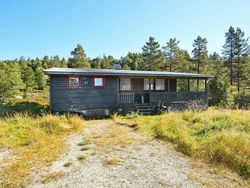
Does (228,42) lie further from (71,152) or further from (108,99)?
(71,152)

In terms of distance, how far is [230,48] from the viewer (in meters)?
24.0

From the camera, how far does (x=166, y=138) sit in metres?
4.72

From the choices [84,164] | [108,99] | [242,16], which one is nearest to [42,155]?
[84,164]

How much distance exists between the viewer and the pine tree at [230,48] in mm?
23625

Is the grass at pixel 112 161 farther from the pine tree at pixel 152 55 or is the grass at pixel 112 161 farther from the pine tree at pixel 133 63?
the pine tree at pixel 133 63

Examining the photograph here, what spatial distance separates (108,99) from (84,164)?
6328mm

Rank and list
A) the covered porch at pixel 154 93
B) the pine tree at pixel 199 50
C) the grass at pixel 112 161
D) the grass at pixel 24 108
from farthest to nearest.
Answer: the pine tree at pixel 199 50 < the covered porch at pixel 154 93 < the grass at pixel 24 108 < the grass at pixel 112 161

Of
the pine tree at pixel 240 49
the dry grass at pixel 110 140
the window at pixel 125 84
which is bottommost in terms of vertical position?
the dry grass at pixel 110 140

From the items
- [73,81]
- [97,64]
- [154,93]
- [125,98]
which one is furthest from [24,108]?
[97,64]

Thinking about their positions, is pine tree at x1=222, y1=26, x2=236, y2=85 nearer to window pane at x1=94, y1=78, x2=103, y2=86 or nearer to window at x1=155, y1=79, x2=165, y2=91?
window at x1=155, y1=79, x2=165, y2=91

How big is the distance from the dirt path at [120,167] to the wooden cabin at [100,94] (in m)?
4.50

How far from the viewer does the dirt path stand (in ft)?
8.08

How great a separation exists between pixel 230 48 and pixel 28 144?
1272 inches

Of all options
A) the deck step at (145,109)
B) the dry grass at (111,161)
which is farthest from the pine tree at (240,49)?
the dry grass at (111,161)
